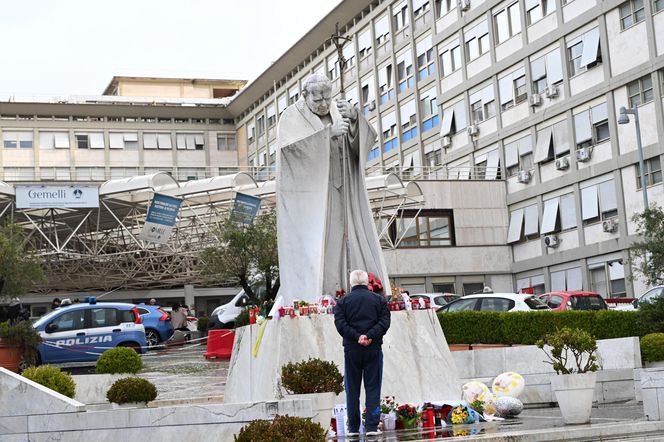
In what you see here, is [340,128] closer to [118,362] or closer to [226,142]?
[118,362]

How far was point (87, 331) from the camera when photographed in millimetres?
26531

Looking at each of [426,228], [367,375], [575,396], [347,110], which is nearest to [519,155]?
[426,228]

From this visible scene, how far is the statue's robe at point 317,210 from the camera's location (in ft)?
43.7

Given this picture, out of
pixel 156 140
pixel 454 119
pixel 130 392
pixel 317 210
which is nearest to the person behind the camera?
pixel 317 210

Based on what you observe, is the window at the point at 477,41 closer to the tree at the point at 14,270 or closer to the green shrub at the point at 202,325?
the green shrub at the point at 202,325

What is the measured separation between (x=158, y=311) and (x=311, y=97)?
1765cm

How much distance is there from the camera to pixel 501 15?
46.2 metres

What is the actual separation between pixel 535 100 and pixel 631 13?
638 cm

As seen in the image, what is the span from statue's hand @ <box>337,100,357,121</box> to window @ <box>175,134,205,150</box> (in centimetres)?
6576

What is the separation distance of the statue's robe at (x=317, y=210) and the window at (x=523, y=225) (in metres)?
32.3

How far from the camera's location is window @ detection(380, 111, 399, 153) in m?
56.9

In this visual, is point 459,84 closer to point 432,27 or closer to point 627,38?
point 432,27

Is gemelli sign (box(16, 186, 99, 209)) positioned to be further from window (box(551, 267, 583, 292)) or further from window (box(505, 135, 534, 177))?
window (box(551, 267, 583, 292))

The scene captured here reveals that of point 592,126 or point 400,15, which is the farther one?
point 400,15
